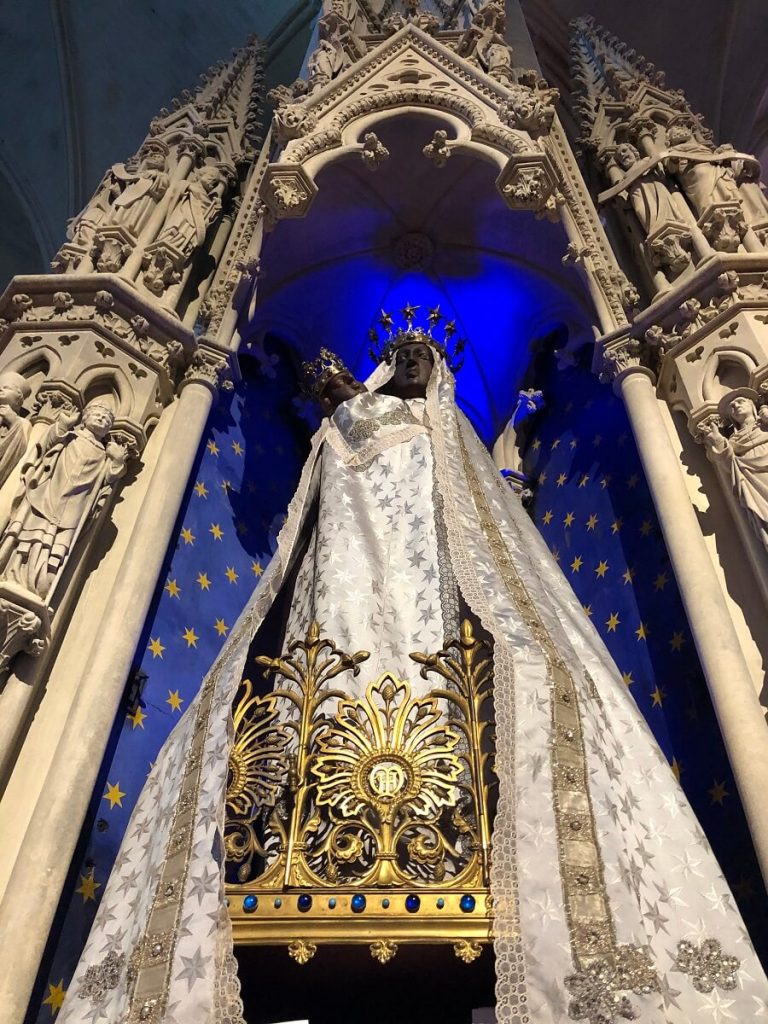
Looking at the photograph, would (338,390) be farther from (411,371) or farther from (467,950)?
(467,950)

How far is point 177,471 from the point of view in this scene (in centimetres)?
379

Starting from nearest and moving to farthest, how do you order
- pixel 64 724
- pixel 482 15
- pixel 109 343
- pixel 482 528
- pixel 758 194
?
pixel 64 724
pixel 482 528
pixel 109 343
pixel 758 194
pixel 482 15

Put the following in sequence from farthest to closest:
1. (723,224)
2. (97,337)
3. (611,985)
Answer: (723,224), (97,337), (611,985)

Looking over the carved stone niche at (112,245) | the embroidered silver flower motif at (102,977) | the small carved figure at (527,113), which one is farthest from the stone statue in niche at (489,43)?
the embroidered silver flower motif at (102,977)

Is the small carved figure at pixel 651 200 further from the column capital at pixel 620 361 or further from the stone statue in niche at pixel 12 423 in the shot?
the stone statue in niche at pixel 12 423

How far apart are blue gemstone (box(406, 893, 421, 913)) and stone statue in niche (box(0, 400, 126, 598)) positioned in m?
1.56

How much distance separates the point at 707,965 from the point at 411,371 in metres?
3.06

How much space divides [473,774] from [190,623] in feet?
5.84

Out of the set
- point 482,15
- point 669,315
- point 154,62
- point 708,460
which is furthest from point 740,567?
point 154,62

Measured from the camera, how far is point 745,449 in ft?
10.5

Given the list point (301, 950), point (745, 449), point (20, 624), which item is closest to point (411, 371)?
point (745, 449)

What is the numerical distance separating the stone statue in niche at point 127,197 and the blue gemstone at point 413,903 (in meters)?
3.44

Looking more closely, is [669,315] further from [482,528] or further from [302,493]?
[302,493]

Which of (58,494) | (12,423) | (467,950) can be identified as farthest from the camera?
(12,423)
